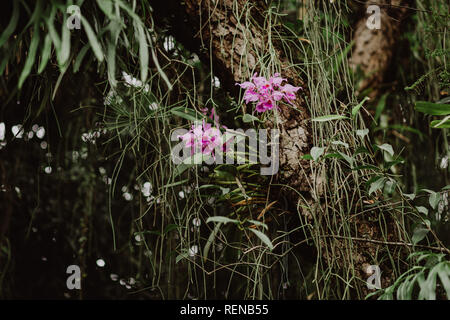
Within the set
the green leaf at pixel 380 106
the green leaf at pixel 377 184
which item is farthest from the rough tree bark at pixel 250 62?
the green leaf at pixel 380 106

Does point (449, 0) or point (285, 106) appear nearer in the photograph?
point (285, 106)

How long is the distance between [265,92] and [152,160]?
403 millimetres

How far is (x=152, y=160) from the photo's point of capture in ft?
3.83

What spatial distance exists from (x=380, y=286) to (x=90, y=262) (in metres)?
1.25

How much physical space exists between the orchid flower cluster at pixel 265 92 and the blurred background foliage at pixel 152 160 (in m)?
0.07

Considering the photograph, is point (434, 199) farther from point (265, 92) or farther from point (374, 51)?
point (374, 51)

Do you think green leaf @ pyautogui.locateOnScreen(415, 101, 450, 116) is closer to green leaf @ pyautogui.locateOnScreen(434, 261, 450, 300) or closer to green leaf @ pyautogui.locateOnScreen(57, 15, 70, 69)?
green leaf @ pyautogui.locateOnScreen(434, 261, 450, 300)

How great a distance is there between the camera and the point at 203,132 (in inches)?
35.2

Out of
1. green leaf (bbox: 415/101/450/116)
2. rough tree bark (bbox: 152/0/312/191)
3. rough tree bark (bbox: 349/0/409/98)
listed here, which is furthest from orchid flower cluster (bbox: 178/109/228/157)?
rough tree bark (bbox: 349/0/409/98)

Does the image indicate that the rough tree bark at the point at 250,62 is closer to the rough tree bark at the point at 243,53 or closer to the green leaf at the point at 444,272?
the rough tree bark at the point at 243,53

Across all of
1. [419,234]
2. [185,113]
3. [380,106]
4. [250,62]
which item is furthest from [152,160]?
[380,106]

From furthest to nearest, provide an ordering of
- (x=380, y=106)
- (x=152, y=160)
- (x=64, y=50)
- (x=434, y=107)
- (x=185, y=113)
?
(x=380, y=106)
(x=152, y=160)
(x=185, y=113)
(x=434, y=107)
(x=64, y=50)
